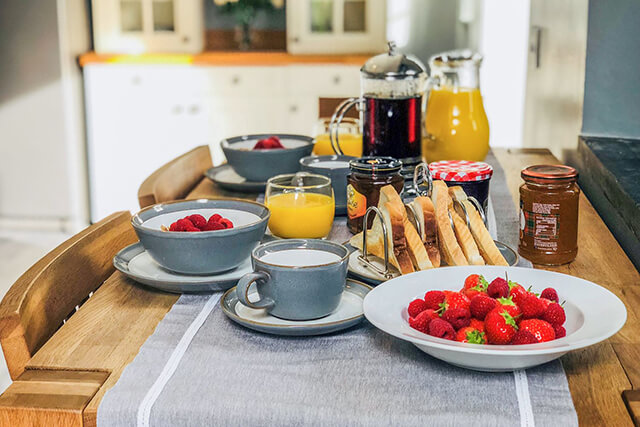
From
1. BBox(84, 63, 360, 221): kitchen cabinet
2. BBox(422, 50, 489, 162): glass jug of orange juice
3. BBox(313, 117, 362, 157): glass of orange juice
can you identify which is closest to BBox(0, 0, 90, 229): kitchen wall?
BBox(84, 63, 360, 221): kitchen cabinet

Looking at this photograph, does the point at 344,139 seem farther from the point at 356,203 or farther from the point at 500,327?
the point at 500,327

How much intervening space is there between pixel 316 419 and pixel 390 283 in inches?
8.4

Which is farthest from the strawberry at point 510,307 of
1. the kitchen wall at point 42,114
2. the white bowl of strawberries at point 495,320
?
the kitchen wall at point 42,114

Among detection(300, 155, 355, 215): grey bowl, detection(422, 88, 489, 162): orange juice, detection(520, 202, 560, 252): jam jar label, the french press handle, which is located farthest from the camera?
detection(422, 88, 489, 162): orange juice

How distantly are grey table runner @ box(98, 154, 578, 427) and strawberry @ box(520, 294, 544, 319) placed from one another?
5 cm

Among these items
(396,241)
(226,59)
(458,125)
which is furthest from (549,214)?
(226,59)

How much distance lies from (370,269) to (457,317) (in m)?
0.27

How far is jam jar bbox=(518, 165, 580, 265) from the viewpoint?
1013mm

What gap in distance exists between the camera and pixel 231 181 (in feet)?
5.07

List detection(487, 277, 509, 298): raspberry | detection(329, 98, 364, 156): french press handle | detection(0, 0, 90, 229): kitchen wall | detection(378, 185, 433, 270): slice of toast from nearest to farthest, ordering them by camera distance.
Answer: detection(487, 277, 509, 298): raspberry < detection(378, 185, 433, 270): slice of toast < detection(329, 98, 364, 156): french press handle < detection(0, 0, 90, 229): kitchen wall

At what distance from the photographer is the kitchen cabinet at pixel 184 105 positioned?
350 centimetres

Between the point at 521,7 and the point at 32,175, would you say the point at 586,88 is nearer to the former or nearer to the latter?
the point at 521,7

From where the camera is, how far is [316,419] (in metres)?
0.66

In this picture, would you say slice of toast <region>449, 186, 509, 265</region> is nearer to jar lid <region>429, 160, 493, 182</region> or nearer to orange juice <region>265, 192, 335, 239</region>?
jar lid <region>429, 160, 493, 182</region>
